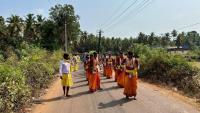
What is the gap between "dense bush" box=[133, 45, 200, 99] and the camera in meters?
19.0

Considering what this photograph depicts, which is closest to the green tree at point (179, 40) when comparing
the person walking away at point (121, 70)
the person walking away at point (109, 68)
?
the person walking away at point (109, 68)

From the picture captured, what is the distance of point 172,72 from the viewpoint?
2217cm

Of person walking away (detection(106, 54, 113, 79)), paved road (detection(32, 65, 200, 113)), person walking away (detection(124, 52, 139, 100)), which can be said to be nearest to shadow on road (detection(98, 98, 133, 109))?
paved road (detection(32, 65, 200, 113))

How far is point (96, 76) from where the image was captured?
18.4m

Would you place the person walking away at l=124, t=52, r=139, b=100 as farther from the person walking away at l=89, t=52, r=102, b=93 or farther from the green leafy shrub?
the green leafy shrub

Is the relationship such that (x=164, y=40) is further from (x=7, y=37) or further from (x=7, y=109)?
(x=7, y=109)

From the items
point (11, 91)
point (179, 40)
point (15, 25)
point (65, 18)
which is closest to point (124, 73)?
point (11, 91)

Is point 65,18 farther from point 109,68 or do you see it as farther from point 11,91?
point 11,91

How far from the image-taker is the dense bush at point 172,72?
1905 centimetres

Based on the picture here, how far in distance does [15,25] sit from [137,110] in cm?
5911

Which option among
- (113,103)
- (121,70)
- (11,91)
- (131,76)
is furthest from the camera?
(121,70)

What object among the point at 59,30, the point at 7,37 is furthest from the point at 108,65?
the point at 59,30

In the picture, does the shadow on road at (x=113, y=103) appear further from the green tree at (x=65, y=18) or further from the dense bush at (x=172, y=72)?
the green tree at (x=65, y=18)

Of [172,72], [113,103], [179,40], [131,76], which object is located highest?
[179,40]
